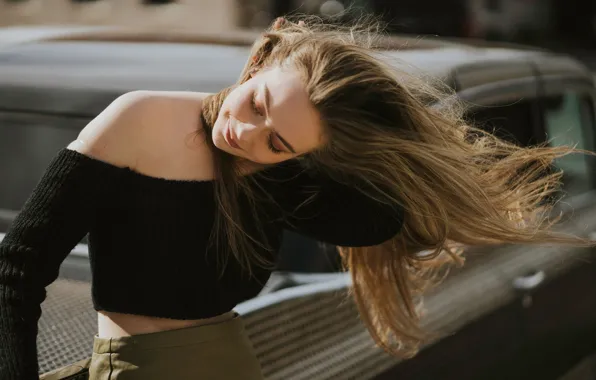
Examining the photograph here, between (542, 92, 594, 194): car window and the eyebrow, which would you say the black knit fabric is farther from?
(542, 92, 594, 194): car window

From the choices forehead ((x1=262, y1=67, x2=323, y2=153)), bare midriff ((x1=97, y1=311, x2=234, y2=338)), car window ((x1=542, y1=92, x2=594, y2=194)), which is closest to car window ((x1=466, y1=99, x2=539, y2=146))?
car window ((x1=542, y1=92, x2=594, y2=194))

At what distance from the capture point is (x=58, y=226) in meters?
1.44

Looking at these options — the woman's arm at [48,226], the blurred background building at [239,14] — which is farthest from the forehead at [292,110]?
the blurred background building at [239,14]

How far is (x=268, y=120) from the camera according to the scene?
1540 mm

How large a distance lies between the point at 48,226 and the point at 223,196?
31 cm

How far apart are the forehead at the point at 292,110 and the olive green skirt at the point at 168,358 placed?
0.37 m

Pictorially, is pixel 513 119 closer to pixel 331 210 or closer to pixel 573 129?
pixel 573 129

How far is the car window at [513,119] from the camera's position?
2.68 meters

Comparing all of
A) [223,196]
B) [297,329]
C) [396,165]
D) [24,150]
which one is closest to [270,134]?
[223,196]

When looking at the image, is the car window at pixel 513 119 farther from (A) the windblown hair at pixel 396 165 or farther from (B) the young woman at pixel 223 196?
(B) the young woman at pixel 223 196

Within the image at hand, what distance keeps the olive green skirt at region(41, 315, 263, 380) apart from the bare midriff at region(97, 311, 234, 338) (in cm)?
2

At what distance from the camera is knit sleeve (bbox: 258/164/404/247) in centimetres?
180

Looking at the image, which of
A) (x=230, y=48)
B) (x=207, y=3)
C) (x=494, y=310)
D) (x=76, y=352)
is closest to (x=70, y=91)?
(x=230, y=48)

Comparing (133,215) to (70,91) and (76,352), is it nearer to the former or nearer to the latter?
(76,352)
